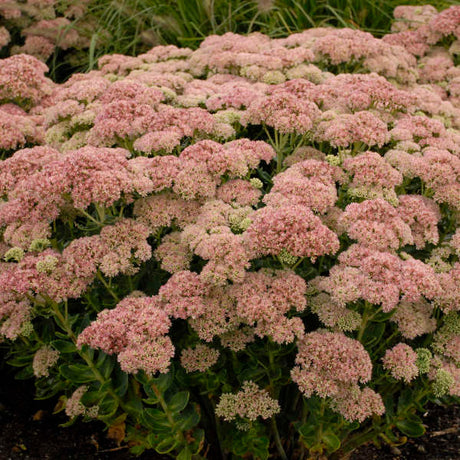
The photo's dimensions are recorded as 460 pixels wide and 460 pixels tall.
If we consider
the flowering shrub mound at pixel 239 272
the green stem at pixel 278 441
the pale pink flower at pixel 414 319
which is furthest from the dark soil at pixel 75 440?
the pale pink flower at pixel 414 319

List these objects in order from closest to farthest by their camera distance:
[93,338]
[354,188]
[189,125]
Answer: [93,338] < [354,188] < [189,125]

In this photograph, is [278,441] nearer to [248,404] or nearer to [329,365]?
[248,404]

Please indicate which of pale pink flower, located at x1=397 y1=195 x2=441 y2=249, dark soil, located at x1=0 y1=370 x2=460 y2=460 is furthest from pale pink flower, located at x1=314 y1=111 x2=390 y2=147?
dark soil, located at x1=0 y1=370 x2=460 y2=460

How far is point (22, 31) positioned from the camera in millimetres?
7512

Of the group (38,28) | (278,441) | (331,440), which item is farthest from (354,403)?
(38,28)

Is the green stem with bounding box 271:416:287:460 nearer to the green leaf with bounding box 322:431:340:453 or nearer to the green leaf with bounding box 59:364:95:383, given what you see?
the green leaf with bounding box 322:431:340:453

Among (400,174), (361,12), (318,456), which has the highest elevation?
(400,174)

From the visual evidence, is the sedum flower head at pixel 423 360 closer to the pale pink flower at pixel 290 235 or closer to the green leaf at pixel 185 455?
the pale pink flower at pixel 290 235

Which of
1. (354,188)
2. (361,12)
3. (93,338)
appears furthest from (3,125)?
(361,12)

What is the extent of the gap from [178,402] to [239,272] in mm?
781

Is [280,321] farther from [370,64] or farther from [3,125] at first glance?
[370,64]

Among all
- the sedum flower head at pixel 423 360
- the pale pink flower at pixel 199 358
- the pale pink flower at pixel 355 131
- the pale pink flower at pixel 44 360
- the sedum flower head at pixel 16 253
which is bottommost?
the sedum flower head at pixel 423 360

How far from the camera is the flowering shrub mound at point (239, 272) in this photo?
106 inches

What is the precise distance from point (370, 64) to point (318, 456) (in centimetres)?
358
